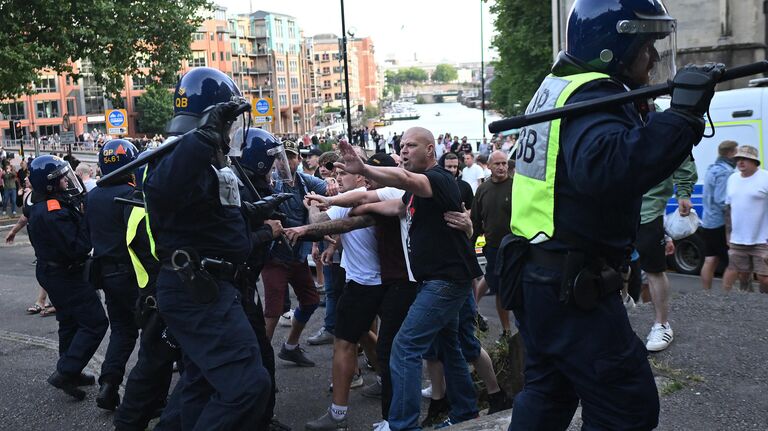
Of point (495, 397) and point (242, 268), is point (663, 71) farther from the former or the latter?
point (495, 397)

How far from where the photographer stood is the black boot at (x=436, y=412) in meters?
5.44

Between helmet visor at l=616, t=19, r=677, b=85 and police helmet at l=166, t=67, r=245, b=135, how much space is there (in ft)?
7.02

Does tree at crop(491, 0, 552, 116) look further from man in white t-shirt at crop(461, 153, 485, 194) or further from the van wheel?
the van wheel

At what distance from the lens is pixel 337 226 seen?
5375 mm

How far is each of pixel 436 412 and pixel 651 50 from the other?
131 inches

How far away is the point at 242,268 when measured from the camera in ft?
13.9

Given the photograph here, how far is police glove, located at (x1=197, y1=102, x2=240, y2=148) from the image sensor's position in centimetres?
365

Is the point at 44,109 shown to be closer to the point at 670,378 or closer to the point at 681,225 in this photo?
the point at 681,225

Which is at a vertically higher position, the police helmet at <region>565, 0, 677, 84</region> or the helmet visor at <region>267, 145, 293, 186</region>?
the police helmet at <region>565, 0, 677, 84</region>

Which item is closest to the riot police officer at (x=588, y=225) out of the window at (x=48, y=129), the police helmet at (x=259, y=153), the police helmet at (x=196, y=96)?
the police helmet at (x=196, y=96)

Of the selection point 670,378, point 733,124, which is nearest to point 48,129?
point 733,124

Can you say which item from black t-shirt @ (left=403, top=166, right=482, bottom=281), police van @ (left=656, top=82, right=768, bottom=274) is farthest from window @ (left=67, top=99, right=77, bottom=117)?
black t-shirt @ (left=403, top=166, right=482, bottom=281)

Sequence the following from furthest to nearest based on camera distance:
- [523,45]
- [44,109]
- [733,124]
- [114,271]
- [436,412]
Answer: [44,109]
[523,45]
[733,124]
[114,271]
[436,412]

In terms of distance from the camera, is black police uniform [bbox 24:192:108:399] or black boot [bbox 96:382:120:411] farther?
black police uniform [bbox 24:192:108:399]
